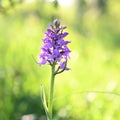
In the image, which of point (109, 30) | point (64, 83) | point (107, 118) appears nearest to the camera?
point (107, 118)

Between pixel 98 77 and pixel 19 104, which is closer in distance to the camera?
pixel 19 104

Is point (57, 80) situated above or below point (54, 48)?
below

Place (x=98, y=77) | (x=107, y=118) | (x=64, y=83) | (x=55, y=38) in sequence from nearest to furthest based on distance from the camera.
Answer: (x=55, y=38)
(x=107, y=118)
(x=64, y=83)
(x=98, y=77)

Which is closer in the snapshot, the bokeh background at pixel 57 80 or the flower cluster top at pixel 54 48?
the flower cluster top at pixel 54 48

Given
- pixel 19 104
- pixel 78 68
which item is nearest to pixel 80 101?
pixel 19 104

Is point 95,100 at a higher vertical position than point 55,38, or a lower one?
lower

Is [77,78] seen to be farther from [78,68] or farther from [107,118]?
[107,118]

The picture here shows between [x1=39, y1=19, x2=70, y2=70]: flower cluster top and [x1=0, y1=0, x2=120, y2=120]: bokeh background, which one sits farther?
[x1=0, y1=0, x2=120, y2=120]: bokeh background

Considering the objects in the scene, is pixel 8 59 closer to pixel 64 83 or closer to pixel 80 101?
pixel 64 83

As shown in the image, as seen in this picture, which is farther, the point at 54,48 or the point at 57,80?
the point at 57,80

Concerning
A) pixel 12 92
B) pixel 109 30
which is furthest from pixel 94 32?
pixel 12 92
